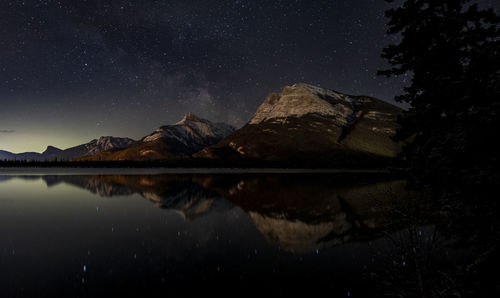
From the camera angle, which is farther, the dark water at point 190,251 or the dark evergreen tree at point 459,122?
the dark water at point 190,251

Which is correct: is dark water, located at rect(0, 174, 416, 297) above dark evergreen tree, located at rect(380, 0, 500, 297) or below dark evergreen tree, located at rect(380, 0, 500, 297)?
below

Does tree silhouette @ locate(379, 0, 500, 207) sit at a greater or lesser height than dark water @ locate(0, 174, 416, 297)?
greater

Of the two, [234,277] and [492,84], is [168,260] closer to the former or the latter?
[234,277]

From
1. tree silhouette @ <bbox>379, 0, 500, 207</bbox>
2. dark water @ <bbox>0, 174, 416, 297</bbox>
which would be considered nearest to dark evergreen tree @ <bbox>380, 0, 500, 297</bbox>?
tree silhouette @ <bbox>379, 0, 500, 207</bbox>

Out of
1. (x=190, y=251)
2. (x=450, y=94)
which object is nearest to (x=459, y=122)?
(x=450, y=94)

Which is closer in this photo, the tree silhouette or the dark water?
the tree silhouette

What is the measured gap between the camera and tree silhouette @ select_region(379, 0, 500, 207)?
33.3 feet

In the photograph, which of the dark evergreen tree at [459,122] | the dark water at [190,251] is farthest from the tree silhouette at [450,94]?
the dark water at [190,251]

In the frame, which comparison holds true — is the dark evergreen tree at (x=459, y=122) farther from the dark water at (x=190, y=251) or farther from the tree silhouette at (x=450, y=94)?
the dark water at (x=190, y=251)

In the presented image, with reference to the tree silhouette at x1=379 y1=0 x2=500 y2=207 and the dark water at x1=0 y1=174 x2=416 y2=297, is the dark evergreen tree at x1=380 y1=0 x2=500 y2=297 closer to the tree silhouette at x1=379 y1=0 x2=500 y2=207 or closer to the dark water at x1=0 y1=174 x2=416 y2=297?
the tree silhouette at x1=379 y1=0 x2=500 y2=207

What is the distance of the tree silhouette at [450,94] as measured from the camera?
33.3 ft

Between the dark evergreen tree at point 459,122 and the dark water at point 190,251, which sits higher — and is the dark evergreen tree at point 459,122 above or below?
above

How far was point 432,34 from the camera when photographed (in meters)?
14.0

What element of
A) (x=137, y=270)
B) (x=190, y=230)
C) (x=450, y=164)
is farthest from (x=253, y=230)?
(x=450, y=164)
